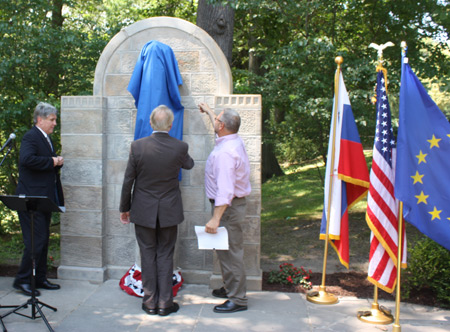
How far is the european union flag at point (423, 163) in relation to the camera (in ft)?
13.1

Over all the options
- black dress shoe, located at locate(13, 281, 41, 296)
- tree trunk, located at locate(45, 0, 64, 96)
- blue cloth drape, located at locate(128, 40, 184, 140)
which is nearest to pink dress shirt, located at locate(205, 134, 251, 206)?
blue cloth drape, located at locate(128, 40, 184, 140)

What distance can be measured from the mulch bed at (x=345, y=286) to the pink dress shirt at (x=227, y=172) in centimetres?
150

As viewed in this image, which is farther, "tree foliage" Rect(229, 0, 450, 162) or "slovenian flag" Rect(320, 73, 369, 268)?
"tree foliage" Rect(229, 0, 450, 162)

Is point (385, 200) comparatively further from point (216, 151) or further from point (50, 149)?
point (50, 149)

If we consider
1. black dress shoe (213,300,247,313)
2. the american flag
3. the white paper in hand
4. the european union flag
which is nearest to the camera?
the european union flag

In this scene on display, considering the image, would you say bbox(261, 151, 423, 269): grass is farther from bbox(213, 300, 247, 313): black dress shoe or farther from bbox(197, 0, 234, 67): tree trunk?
bbox(197, 0, 234, 67): tree trunk

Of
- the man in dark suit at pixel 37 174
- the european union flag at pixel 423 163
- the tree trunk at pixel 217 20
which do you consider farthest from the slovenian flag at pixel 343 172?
the tree trunk at pixel 217 20

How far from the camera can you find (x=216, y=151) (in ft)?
15.4

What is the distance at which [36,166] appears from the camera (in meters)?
5.07

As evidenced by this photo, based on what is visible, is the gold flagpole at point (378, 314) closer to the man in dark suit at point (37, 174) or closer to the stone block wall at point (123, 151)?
the stone block wall at point (123, 151)

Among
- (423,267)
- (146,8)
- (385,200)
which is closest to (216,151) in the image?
(385,200)

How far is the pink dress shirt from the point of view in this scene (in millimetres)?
4551

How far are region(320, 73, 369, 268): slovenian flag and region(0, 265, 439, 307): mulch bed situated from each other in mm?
638

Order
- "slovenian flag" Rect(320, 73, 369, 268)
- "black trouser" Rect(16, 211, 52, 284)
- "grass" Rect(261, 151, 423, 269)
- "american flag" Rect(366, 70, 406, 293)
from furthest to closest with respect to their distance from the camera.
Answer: "grass" Rect(261, 151, 423, 269) < "black trouser" Rect(16, 211, 52, 284) < "slovenian flag" Rect(320, 73, 369, 268) < "american flag" Rect(366, 70, 406, 293)
